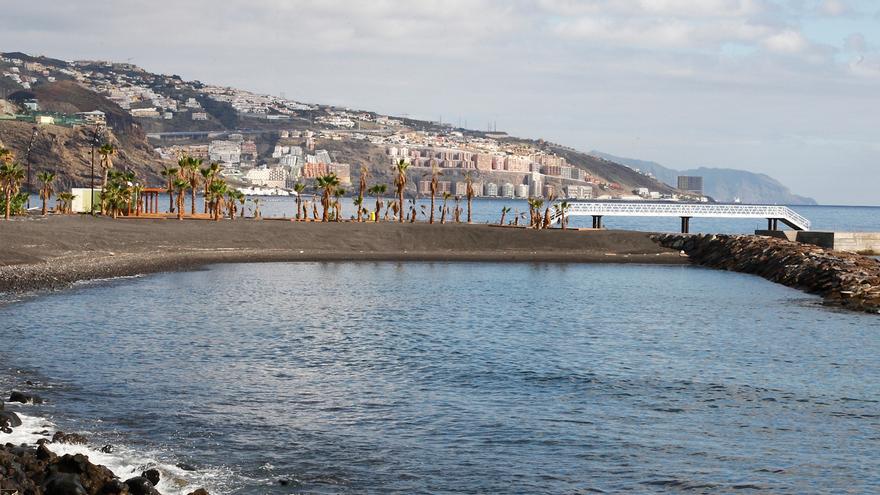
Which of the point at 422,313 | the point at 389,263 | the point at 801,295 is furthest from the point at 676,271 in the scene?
the point at 422,313

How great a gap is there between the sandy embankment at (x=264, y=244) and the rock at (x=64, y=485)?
145ft

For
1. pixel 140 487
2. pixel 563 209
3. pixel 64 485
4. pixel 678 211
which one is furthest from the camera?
pixel 678 211

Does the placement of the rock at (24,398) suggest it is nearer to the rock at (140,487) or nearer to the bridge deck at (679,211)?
the rock at (140,487)

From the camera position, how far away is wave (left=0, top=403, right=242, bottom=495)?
68.6 feet

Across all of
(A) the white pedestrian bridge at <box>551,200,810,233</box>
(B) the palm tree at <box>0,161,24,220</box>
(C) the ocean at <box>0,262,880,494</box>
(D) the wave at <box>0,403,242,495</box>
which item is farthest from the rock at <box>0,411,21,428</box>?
(A) the white pedestrian bridge at <box>551,200,810,233</box>

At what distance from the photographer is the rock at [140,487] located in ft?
64.1

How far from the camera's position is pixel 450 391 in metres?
31.6

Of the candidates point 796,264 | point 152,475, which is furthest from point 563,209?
point 152,475

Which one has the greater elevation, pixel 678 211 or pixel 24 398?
pixel 678 211

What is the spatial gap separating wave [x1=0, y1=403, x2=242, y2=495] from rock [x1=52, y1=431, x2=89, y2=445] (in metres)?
0.17

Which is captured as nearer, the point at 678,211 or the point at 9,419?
the point at 9,419

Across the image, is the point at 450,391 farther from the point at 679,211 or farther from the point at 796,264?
the point at 679,211

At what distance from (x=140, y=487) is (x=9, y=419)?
22.3ft

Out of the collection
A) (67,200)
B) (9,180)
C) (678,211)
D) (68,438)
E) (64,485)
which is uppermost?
(9,180)
